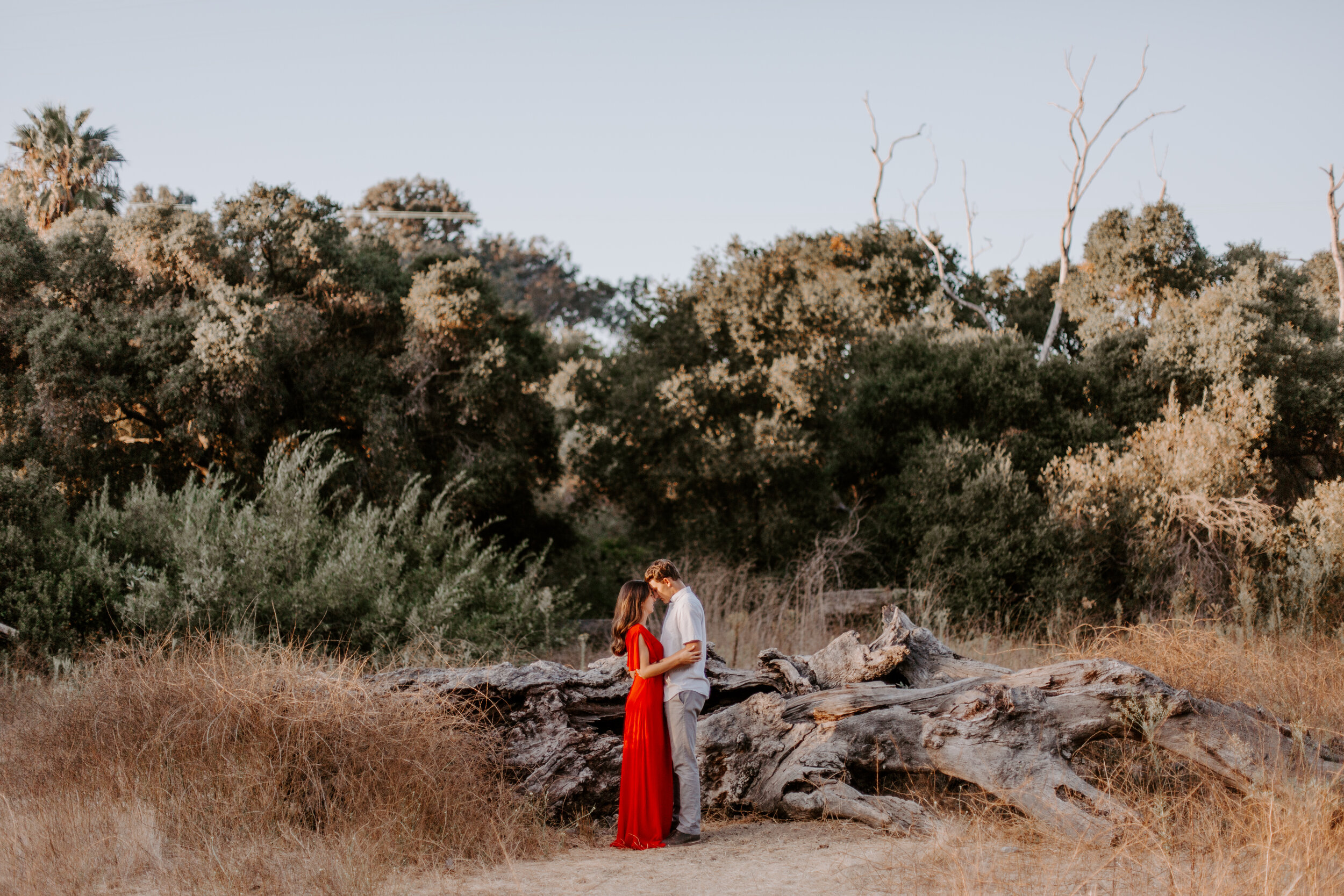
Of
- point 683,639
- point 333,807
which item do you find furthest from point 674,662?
point 333,807

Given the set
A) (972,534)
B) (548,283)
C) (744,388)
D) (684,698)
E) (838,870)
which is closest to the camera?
(838,870)

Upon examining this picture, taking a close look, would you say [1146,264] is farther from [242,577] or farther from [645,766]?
[242,577]

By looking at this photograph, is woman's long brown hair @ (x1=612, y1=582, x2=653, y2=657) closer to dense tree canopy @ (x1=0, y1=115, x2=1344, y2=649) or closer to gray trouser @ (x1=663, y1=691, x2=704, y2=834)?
gray trouser @ (x1=663, y1=691, x2=704, y2=834)

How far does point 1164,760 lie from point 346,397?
42.6 ft

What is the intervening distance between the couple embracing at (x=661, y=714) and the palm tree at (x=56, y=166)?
15.1 meters

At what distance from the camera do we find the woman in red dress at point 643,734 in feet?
19.5

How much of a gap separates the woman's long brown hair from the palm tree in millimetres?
14994

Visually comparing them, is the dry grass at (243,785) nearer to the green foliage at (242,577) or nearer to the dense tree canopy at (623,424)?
the green foliage at (242,577)

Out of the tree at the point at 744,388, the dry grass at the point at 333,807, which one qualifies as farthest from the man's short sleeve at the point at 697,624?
the tree at the point at 744,388

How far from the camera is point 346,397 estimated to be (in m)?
15.2

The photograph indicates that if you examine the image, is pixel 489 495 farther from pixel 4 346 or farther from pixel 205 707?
pixel 205 707

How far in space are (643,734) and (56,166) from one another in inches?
639

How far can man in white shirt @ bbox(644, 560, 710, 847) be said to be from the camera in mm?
6000

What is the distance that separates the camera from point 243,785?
5496 millimetres
